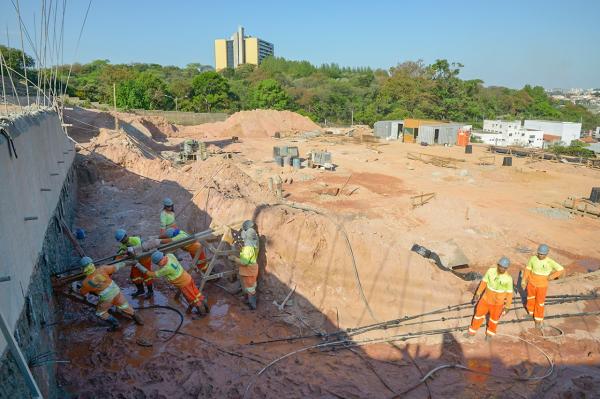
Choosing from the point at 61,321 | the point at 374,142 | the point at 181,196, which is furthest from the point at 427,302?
the point at 374,142

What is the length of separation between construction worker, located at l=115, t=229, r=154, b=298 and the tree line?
3897cm

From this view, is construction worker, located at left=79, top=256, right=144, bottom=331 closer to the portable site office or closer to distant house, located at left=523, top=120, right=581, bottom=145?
the portable site office

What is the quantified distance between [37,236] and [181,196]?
8612mm

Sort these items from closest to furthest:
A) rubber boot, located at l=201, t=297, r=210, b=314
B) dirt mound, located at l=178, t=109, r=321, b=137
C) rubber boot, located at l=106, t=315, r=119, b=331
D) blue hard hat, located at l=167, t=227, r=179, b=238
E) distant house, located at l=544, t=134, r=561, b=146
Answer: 1. rubber boot, located at l=106, t=315, r=119, b=331
2. rubber boot, located at l=201, t=297, r=210, b=314
3. blue hard hat, located at l=167, t=227, r=179, b=238
4. dirt mound, located at l=178, t=109, r=321, b=137
5. distant house, located at l=544, t=134, r=561, b=146

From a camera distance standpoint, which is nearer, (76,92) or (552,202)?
(552,202)

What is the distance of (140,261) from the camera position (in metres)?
7.82

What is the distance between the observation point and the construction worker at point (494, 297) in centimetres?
698

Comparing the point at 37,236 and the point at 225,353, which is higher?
the point at 37,236

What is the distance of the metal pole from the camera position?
141 inches

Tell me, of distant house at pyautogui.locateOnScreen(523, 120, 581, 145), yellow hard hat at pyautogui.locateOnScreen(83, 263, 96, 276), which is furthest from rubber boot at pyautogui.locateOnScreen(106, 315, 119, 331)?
distant house at pyautogui.locateOnScreen(523, 120, 581, 145)

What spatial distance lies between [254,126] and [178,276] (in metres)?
37.8

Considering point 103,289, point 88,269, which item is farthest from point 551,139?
point 88,269

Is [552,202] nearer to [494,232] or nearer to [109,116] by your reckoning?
[494,232]

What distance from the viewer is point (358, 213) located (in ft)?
55.1
